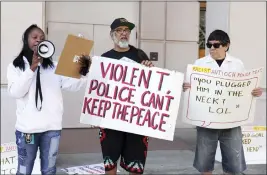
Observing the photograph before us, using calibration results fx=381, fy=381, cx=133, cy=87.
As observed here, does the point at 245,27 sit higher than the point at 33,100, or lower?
higher

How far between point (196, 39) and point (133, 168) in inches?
250

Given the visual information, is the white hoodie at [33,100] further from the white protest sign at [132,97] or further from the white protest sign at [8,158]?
the white protest sign at [8,158]

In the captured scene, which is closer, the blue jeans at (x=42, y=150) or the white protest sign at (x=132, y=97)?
the blue jeans at (x=42, y=150)

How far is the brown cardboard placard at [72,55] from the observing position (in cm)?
353

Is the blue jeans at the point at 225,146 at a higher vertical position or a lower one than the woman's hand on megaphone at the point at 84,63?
lower

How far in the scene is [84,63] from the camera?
3.69 meters

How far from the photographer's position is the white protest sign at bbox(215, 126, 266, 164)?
6.05m

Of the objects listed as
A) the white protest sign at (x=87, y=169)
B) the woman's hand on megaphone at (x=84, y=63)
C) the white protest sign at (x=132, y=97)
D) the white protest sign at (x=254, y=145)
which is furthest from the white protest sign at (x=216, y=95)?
the white protest sign at (x=254, y=145)

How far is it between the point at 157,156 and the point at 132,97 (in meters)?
2.93

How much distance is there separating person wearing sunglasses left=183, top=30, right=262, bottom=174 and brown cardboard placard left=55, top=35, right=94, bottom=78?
1.11 meters

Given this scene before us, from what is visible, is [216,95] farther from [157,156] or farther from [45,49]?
[157,156]

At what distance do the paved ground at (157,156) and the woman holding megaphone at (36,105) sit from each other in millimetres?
1885

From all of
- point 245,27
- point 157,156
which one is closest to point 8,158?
point 157,156

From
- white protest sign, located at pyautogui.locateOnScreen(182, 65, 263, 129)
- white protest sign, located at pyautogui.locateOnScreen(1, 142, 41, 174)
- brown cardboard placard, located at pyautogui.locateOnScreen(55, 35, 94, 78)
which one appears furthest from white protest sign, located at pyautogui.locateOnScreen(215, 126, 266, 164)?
brown cardboard placard, located at pyautogui.locateOnScreen(55, 35, 94, 78)
